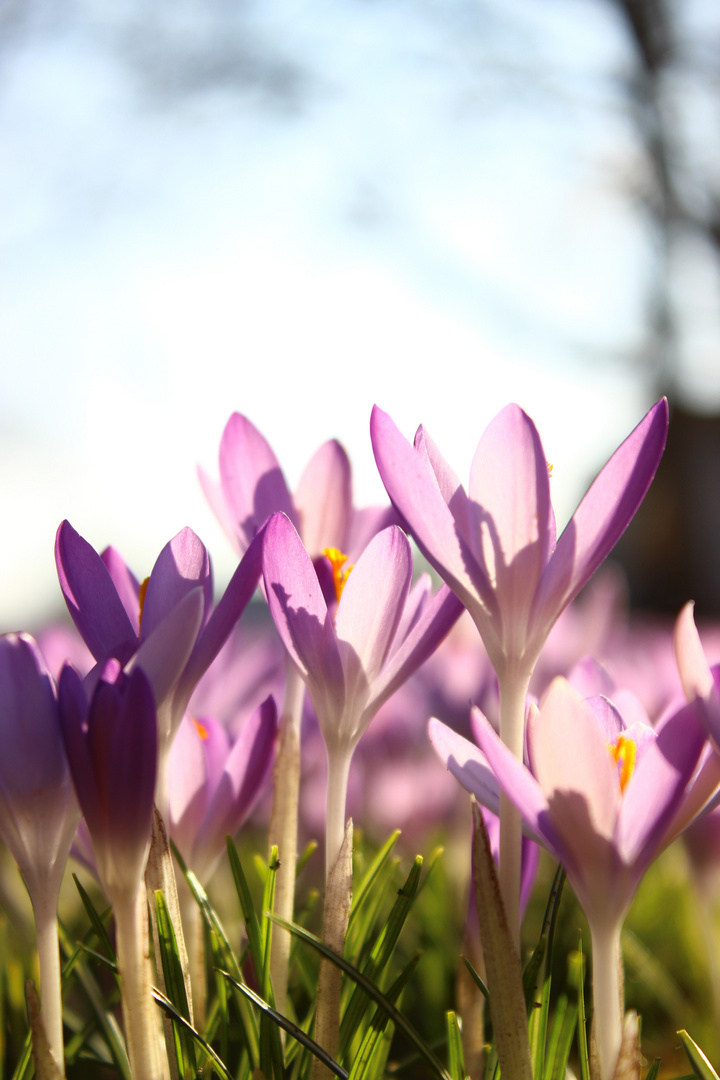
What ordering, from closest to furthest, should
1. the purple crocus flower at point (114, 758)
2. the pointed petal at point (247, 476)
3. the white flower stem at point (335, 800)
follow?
the purple crocus flower at point (114, 758)
the white flower stem at point (335, 800)
the pointed petal at point (247, 476)

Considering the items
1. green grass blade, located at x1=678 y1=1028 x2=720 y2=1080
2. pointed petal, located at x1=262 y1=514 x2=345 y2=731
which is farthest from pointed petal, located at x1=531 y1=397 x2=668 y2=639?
green grass blade, located at x1=678 y1=1028 x2=720 y2=1080

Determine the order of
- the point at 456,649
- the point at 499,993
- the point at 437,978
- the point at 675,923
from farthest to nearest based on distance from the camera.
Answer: the point at 456,649 < the point at 675,923 < the point at 437,978 < the point at 499,993

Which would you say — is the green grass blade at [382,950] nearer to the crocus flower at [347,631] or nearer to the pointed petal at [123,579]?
the crocus flower at [347,631]

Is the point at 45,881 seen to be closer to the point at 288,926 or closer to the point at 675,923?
the point at 288,926

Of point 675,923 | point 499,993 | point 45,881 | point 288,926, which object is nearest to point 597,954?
point 499,993

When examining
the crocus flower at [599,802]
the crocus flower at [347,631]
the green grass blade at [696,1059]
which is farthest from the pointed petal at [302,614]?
the green grass blade at [696,1059]

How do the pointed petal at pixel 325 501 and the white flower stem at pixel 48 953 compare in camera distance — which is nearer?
the white flower stem at pixel 48 953

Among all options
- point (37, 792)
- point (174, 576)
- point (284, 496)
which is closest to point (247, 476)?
point (284, 496)
